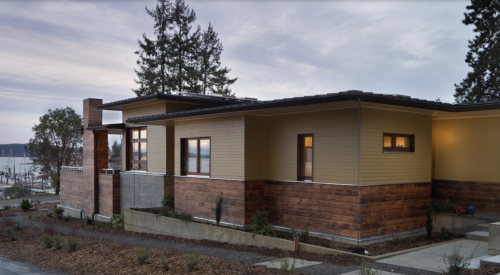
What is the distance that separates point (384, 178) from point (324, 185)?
1.65 meters

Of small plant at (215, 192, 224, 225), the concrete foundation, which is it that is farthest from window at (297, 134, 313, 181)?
the concrete foundation

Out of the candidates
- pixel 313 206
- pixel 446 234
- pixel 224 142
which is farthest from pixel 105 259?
pixel 446 234

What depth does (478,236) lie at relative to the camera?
33.4 feet

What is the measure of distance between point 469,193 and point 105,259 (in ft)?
36.7

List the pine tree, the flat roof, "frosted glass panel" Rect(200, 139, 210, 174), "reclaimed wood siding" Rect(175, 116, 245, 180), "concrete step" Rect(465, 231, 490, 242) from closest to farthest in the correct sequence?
the flat roof, "concrete step" Rect(465, 231, 490, 242), "reclaimed wood siding" Rect(175, 116, 245, 180), "frosted glass panel" Rect(200, 139, 210, 174), the pine tree

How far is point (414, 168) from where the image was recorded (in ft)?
37.5

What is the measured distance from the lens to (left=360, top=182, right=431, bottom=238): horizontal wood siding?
33.4 feet

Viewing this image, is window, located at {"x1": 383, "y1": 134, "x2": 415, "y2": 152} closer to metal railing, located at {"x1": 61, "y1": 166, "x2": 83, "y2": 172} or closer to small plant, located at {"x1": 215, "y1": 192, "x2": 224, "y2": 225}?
small plant, located at {"x1": 215, "y1": 192, "x2": 224, "y2": 225}

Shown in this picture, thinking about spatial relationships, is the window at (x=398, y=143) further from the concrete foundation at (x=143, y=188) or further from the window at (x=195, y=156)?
the concrete foundation at (x=143, y=188)

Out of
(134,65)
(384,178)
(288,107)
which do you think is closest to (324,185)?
(384,178)

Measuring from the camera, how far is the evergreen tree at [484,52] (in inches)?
912

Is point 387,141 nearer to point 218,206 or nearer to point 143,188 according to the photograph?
point 218,206

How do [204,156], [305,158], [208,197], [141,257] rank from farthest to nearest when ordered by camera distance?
[204,156] → [208,197] → [305,158] → [141,257]

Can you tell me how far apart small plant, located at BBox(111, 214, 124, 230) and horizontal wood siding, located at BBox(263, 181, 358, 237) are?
7812 millimetres
